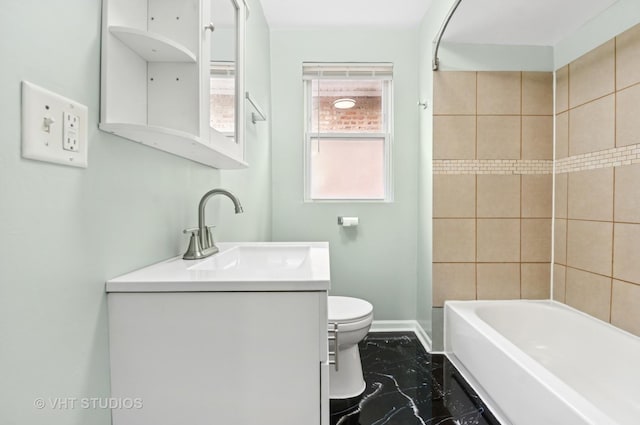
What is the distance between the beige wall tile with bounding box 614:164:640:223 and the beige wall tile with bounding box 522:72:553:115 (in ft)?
2.12

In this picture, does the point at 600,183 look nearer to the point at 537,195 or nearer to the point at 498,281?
the point at 537,195

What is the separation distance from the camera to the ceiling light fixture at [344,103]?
252 centimetres

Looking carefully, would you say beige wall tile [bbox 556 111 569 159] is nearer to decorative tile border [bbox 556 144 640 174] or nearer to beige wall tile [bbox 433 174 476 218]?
decorative tile border [bbox 556 144 640 174]

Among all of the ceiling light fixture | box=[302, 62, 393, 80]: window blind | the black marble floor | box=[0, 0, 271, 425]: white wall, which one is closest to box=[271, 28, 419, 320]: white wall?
box=[302, 62, 393, 80]: window blind

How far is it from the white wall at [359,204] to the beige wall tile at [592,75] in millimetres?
943

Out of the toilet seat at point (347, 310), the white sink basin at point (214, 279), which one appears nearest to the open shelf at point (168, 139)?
the white sink basin at point (214, 279)

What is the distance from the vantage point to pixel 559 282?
207 cm

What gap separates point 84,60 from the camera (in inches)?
26.3

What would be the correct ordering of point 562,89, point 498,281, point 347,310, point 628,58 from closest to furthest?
point 628,58 → point 347,310 → point 562,89 → point 498,281

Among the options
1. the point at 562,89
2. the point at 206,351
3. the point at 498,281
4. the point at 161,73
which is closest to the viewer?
the point at 206,351

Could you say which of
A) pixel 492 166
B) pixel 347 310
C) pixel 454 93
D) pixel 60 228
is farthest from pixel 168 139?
pixel 492 166

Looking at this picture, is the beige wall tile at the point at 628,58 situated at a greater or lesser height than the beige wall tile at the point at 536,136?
greater

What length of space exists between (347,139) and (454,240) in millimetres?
1089

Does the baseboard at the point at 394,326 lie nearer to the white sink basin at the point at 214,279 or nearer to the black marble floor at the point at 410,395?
the black marble floor at the point at 410,395
